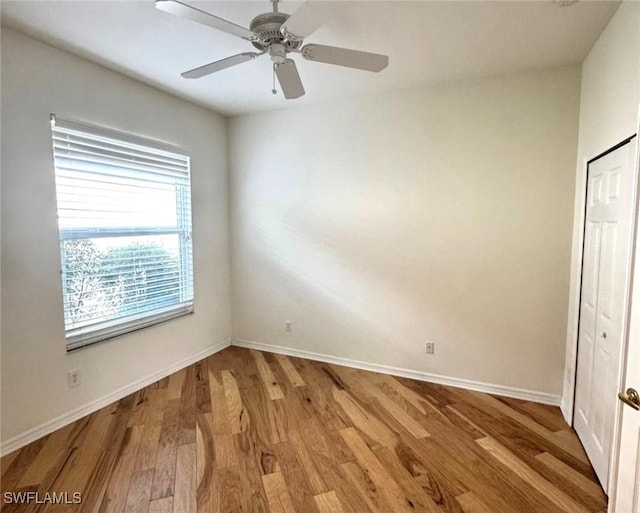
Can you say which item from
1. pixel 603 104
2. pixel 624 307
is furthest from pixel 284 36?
pixel 603 104

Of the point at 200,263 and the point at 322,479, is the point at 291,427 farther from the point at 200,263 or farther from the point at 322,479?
the point at 200,263

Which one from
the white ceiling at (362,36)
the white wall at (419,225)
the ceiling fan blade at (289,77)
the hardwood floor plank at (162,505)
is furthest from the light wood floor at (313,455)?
the white ceiling at (362,36)

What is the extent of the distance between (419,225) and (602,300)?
1455 mm

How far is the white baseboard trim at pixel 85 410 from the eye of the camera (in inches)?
87.6

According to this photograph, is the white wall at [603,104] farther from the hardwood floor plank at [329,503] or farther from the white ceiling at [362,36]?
the hardwood floor plank at [329,503]

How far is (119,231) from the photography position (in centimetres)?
287

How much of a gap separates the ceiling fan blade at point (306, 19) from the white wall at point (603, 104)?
4.90 ft

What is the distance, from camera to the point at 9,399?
2193 millimetres

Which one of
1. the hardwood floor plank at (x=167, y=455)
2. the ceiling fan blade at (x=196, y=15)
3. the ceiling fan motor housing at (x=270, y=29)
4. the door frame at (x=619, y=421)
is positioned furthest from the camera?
the hardwood floor plank at (x=167, y=455)

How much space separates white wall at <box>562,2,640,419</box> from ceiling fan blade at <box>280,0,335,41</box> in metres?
1.49

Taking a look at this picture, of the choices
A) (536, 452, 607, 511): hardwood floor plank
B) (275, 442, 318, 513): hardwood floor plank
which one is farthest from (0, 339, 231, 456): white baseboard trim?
(536, 452, 607, 511): hardwood floor plank

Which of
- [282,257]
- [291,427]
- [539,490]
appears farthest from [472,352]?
[282,257]

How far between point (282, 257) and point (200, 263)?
2.86ft

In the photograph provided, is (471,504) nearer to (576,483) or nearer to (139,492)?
(576,483)
